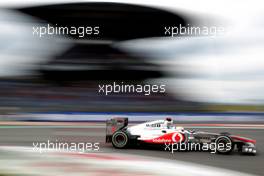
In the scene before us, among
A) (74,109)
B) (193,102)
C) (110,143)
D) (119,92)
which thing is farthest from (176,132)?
(119,92)

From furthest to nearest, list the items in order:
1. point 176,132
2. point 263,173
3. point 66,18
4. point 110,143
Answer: point 66,18, point 110,143, point 176,132, point 263,173

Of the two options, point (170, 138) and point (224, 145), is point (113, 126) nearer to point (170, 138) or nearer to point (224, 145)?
point (170, 138)

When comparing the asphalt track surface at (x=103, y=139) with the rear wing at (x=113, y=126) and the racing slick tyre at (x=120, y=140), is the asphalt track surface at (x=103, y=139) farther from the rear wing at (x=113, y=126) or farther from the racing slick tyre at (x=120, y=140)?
the rear wing at (x=113, y=126)

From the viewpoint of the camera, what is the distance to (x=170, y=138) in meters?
6.79

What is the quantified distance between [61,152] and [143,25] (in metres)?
7.63

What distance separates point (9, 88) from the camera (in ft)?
42.8

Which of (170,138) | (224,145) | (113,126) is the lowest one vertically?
(224,145)

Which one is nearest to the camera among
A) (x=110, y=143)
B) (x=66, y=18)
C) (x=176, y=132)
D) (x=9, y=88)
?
(x=176, y=132)

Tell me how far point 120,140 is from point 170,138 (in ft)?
2.70

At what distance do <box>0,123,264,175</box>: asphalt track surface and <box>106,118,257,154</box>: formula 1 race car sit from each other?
0.42 feet

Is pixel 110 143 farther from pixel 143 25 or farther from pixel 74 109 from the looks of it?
pixel 143 25

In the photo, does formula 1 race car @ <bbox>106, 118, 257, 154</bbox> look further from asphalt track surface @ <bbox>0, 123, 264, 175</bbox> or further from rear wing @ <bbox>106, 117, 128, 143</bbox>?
asphalt track surface @ <bbox>0, 123, 264, 175</bbox>

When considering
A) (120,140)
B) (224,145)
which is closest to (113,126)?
(120,140)

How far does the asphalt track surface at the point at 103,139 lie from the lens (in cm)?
595
